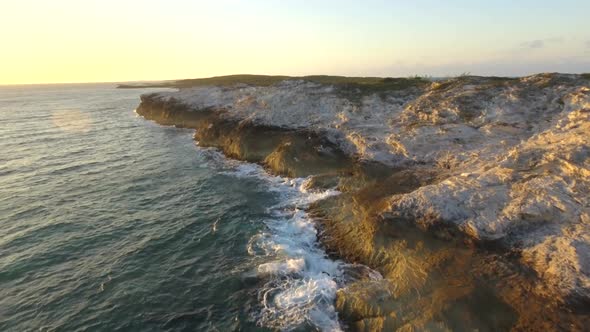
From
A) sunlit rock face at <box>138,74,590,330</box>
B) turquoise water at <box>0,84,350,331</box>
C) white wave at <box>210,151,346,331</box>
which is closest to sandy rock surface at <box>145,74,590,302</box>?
sunlit rock face at <box>138,74,590,330</box>

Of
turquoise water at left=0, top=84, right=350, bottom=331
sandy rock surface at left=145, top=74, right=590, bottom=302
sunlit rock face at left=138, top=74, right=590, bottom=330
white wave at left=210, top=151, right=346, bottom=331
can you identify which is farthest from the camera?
turquoise water at left=0, top=84, right=350, bottom=331

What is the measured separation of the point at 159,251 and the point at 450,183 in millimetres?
16794

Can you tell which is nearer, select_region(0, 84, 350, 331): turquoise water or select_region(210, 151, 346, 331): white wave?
select_region(210, 151, 346, 331): white wave

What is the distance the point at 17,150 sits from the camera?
46.9 metres

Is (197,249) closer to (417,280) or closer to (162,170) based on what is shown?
(417,280)

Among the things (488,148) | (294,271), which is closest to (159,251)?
(294,271)

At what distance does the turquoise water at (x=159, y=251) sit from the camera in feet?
50.4

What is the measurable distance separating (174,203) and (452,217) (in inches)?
788

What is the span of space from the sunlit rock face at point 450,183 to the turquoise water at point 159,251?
90.4 inches

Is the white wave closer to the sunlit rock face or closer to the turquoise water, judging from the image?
the turquoise water

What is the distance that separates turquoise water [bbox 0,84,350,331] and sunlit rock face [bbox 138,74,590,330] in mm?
2295

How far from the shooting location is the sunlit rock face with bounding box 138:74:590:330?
13.7 m

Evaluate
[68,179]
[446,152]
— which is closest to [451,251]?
[446,152]

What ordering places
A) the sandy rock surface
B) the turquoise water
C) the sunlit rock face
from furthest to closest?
the turquoise water
the sandy rock surface
the sunlit rock face
